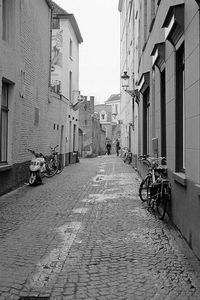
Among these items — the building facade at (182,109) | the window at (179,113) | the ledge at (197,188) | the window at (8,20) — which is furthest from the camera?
the window at (8,20)

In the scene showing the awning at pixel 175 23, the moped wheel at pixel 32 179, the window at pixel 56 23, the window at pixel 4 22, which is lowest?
the moped wheel at pixel 32 179

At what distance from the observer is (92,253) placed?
5.44 metres

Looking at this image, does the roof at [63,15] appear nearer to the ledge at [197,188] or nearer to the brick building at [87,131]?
the brick building at [87,131]

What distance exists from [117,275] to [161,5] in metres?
6.43

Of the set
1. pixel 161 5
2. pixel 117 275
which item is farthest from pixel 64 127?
pixel 117 275

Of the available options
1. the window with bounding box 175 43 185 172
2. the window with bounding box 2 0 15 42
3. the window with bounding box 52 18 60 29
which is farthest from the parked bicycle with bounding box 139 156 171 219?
the window with bounding box 52 18 60 29

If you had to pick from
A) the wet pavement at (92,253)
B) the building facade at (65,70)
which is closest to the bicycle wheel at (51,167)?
the building facade at (65,70)

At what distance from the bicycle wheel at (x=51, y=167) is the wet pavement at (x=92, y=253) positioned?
6.53 m

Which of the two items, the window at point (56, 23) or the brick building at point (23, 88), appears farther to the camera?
the window at point (56, 23)

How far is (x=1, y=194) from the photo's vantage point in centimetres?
1052

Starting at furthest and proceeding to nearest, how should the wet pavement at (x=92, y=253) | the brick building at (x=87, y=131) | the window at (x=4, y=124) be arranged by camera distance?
1. the brick building at (x=87, y=131)
2. the window at (x=4, y=124)
3. the wet pavement at (x=92, y=253)

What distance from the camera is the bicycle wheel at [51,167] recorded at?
52.7ft

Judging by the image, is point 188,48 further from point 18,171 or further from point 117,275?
point 18,171

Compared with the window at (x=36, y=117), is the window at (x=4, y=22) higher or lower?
higher
